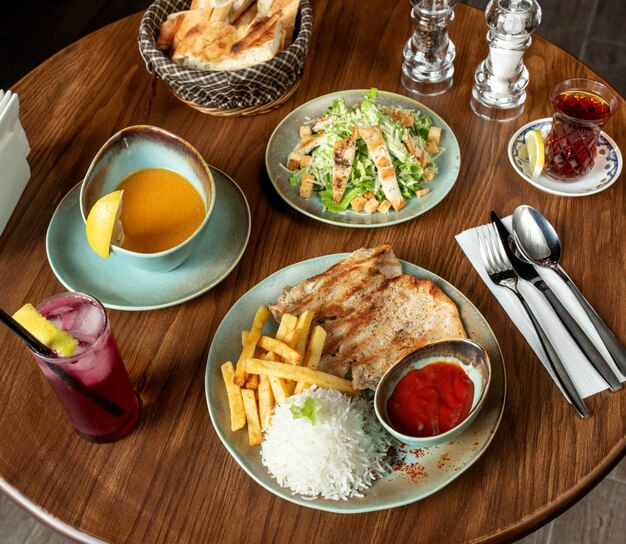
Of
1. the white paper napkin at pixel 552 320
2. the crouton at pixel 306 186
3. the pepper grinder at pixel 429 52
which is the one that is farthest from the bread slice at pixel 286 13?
the white paper napkin at pixel 552 320

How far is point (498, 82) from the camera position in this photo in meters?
2.32

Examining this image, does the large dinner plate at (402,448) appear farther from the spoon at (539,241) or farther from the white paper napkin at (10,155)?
the white paper napkin at (10,155)

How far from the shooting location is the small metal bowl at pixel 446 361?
5.01 ft

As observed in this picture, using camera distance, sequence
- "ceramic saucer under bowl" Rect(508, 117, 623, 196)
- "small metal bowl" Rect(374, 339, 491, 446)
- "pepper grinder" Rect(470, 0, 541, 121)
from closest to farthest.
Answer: "small metal bowl" Rect(374, 339, 491, 446), "ceramic saucer under bowl" Rect(508, 117, 623, 196), "pepper grinder" Rect(470, 0, 541, 121)

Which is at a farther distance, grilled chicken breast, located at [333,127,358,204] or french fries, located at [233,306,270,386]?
grilled chicken breast, located at [333,127,358,204]

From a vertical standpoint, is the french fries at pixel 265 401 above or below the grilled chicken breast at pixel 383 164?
below

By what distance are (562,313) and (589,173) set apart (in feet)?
1.86

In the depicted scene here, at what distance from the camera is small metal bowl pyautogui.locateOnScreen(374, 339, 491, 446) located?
5.01 feet

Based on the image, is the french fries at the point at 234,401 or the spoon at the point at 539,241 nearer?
the french fries at the point at 234,401

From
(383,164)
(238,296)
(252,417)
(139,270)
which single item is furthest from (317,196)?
(252,417)

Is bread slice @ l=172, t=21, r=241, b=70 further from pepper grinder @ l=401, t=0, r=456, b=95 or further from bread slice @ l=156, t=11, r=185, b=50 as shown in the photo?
pepper grinder @ l=401, t=0, r=456, b=95

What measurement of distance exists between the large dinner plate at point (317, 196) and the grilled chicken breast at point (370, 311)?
0.19 m

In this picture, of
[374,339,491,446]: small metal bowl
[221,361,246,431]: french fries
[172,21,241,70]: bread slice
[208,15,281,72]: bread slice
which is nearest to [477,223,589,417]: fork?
[374,339,491,446]: small metal bowl

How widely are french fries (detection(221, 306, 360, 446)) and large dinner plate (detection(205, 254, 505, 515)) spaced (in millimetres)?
34
